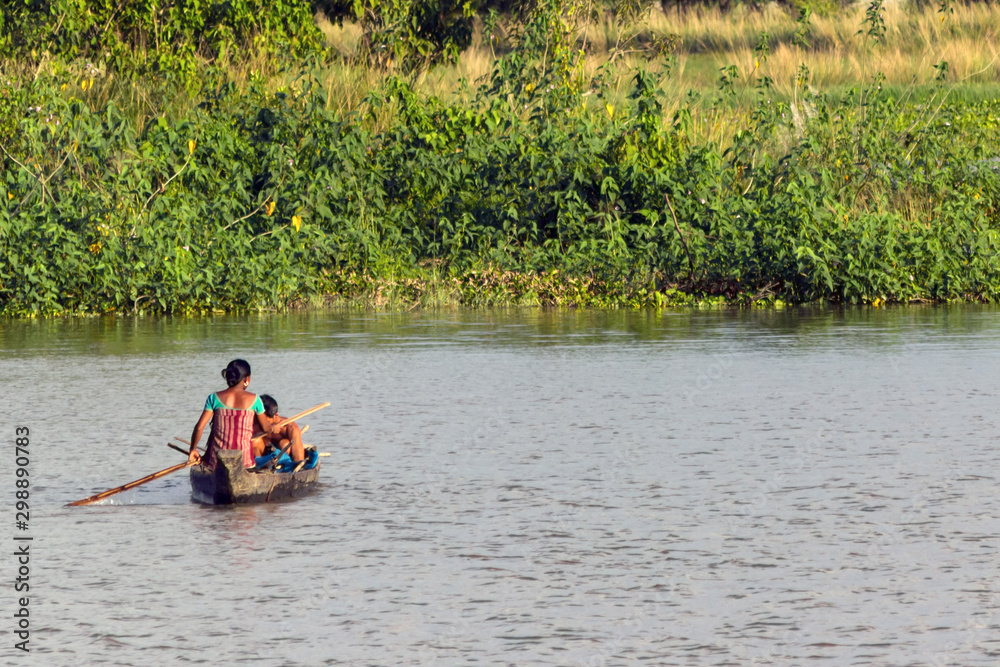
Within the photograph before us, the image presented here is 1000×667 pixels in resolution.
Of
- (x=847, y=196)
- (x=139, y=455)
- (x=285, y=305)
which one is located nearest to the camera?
(x=139, y=455)

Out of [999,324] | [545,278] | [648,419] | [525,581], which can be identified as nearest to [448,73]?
[545,278]

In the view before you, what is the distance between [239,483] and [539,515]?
1934 mm

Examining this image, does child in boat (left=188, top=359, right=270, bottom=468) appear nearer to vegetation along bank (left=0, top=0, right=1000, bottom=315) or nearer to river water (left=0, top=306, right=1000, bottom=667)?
river water (left=0, top=306, right=1000, bottom=667)

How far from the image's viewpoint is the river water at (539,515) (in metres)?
7.59

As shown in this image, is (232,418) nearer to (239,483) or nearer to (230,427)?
(230,427)

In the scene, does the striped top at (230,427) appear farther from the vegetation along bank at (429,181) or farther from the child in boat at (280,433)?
the vegetation along bank at (429,181)

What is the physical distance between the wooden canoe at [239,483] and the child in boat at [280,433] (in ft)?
1.10

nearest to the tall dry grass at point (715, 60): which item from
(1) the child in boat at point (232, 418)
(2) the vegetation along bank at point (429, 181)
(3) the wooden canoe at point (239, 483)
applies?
(2) the vegetation along bank at point (429, 181)

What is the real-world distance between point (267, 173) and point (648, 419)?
48.3 feet

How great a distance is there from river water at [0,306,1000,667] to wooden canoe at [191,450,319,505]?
12 cm

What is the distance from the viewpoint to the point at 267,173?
27547 millimetres

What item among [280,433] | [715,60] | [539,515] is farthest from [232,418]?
[715,60]

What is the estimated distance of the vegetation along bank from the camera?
83.4 ft

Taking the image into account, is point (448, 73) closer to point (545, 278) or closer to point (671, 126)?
point (671, 126)
